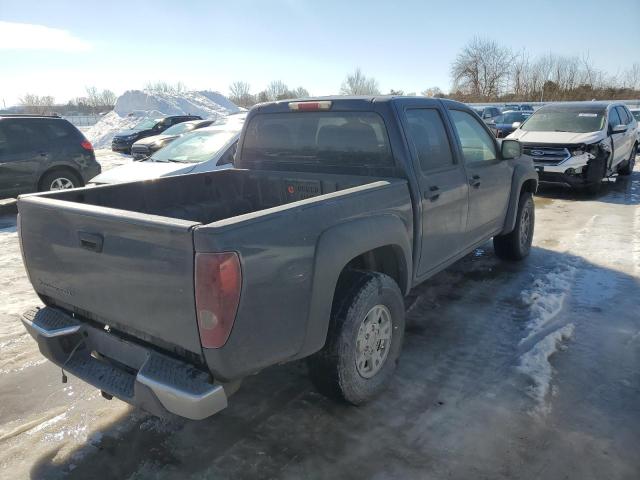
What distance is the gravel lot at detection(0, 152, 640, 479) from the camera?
2.63m

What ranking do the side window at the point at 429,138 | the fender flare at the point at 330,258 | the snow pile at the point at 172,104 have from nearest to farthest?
the fender flare at the point at 330,258 → the side window at the point at 429,138 → the snow pile at the point at 172,104

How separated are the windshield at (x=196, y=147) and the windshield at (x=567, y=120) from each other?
287 inches

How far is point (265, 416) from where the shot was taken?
3.06 meters

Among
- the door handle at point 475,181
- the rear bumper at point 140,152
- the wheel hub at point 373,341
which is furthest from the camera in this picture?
the rear bumper at point 140,152

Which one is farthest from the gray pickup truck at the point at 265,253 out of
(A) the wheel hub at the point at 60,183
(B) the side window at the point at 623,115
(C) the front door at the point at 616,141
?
(B) the side window at the point at 623,115

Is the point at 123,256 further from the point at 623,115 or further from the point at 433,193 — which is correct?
the point at 623,115

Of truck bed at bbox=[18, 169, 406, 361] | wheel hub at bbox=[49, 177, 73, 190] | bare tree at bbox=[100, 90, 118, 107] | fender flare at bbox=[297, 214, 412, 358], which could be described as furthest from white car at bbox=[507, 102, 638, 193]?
bare tree at bbox=[100, 90, 118, 107]

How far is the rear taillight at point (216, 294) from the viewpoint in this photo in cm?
207

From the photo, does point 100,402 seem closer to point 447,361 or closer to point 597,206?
point 447,361

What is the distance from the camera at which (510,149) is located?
16.3 ft

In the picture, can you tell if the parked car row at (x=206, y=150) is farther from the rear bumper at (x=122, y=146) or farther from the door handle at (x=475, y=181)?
the rear bumper at (x=122, y=146)

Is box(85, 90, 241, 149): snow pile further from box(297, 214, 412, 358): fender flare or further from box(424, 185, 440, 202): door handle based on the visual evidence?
box(297, 214, 412, 358): fender flare

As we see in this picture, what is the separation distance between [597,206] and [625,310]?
211 inches

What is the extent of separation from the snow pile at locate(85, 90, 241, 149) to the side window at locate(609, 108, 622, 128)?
27893 millimetres
